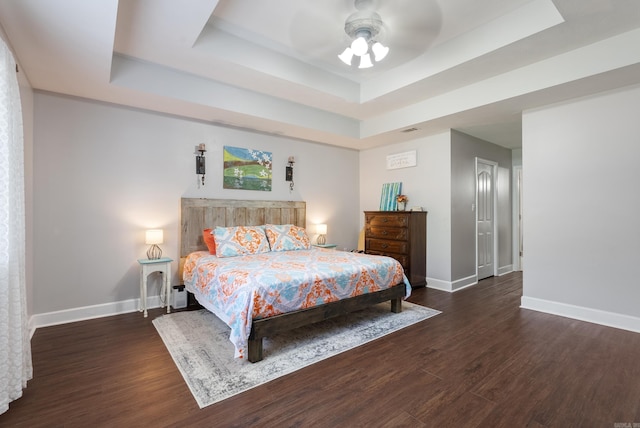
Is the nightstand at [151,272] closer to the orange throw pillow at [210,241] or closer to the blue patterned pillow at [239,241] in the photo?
the orange throw pillow at [210,241]

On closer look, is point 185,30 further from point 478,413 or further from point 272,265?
point 478,413

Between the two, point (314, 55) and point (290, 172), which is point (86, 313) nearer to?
point (290, 172)

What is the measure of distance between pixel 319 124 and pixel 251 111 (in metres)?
1.08

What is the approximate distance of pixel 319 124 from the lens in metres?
4.45

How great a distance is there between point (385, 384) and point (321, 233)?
309cm

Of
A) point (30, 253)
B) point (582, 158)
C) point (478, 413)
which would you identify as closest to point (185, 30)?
point (30, 253)

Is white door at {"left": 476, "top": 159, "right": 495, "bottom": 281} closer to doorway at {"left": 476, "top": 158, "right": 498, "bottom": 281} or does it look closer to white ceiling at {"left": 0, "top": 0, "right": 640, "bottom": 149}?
doorway at {"left": 476, "top": 158, "right": 498, "bottom": 281}

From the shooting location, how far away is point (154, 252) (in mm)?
3689

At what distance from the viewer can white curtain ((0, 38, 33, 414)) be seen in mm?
1709

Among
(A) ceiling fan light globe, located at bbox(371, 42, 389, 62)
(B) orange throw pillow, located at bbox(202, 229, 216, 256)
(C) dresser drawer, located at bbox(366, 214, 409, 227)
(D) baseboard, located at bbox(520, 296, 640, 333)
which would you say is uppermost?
(A) ceiling fan light globe, located at bbox(371, 42, 389, 62)

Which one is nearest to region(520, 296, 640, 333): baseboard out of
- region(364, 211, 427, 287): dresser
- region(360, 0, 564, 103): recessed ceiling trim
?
region(364, 211, 427, 287): dresser

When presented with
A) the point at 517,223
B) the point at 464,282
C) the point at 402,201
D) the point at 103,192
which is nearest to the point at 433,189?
the point at 402,201

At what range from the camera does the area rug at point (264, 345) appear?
2100 millimetres

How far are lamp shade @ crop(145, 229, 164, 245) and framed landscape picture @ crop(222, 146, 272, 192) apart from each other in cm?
109
